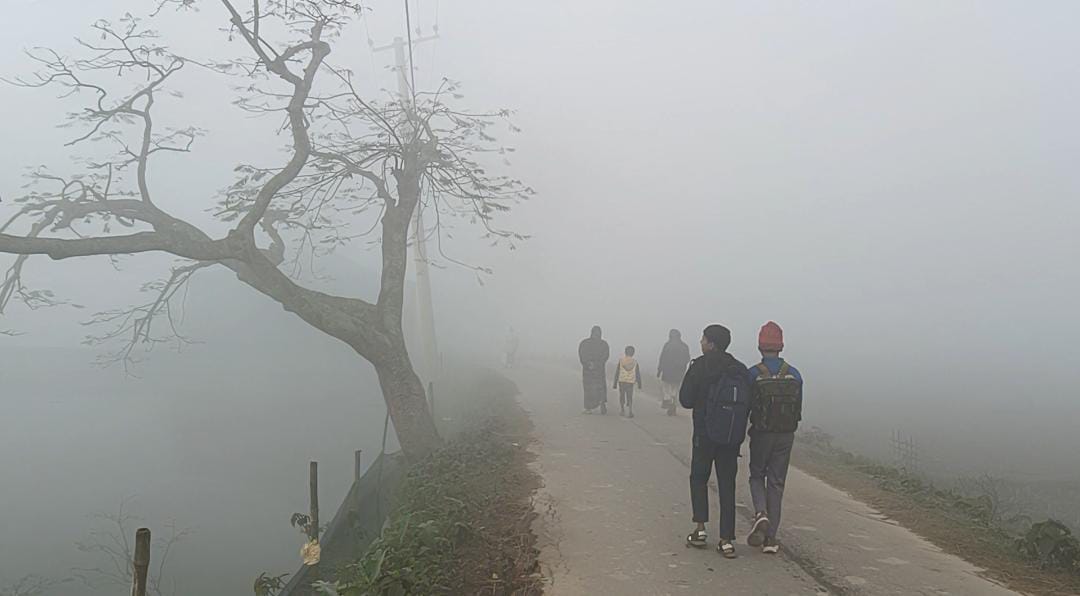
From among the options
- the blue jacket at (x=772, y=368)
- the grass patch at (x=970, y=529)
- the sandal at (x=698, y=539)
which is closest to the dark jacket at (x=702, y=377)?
the blue jacket at (x=772, y=368)

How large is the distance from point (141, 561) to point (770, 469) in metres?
4.94

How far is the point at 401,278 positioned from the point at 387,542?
23.2 feet

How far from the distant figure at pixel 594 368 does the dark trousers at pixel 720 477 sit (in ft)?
27.5

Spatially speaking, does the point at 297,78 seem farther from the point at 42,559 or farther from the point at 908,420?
the point at 908,420

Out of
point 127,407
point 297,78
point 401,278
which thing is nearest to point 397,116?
point 297,78

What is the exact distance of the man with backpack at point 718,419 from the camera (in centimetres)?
578

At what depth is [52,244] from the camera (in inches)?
379

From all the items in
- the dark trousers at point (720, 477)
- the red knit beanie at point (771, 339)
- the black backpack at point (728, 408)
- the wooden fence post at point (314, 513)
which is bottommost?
the wooden fence post at point (314, 513)

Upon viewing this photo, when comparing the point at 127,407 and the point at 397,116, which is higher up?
the point at 397,116

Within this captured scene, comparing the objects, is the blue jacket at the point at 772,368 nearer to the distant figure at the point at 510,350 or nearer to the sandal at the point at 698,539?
the sandal at the point at 698,539

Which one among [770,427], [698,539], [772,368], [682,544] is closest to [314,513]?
[682,544]

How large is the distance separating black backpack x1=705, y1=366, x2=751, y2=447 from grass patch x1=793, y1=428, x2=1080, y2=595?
243 cm

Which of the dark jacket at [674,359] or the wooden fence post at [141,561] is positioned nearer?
the wooden fence post at [141,561]

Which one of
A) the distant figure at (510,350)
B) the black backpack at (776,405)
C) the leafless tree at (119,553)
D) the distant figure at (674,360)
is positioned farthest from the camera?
the distant figure at (510,350)
